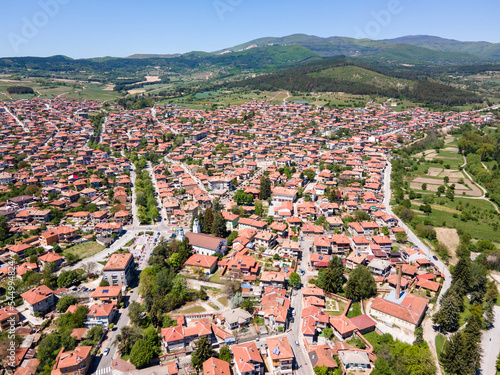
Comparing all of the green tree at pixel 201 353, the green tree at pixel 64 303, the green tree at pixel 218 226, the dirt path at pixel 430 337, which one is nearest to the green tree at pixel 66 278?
the green tree at pixel 64 303

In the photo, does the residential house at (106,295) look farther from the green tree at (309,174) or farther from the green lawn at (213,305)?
the green tree at (309,174)

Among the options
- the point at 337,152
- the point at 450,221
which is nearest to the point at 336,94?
the point at 337,152

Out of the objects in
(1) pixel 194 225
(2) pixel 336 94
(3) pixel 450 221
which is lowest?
(3) pixel 450 221

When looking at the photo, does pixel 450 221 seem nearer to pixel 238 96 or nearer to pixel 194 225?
pixel 194 225

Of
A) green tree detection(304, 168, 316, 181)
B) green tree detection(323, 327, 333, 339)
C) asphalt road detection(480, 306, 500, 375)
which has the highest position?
green tree detection(304, 168, 316, 181)

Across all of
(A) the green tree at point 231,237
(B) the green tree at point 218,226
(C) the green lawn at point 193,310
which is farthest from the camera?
(B) the green tree at point 218,226

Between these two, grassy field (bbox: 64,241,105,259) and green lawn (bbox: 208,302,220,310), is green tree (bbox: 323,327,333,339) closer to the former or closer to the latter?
green lawn (bbox: 208,302,220,310)

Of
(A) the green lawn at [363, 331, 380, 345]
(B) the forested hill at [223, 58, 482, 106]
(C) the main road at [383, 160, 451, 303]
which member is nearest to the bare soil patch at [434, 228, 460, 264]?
(C) the main road at [383, 160, 451, 303]
